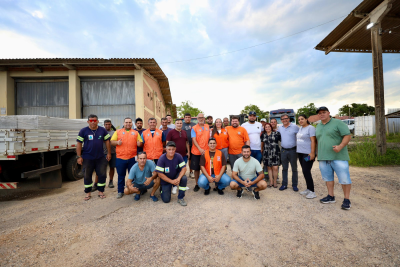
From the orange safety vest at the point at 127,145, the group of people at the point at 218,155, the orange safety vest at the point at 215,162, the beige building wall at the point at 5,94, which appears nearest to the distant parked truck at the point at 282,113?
the group of people at the point at 218,155

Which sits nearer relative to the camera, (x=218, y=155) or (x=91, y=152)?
(x=91, y=152)

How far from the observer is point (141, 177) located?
392cm

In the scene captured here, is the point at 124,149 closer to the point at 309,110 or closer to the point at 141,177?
the point at 141,177

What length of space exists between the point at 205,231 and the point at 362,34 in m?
11.8

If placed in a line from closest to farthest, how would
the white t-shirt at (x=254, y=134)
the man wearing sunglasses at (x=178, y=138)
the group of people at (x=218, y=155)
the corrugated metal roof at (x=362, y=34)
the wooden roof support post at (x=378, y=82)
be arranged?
the group of people at (x=218, y=155) < the man wearing sunglasses at (x=178, y=138) < the white t-shirt at (x=254, y=134) < the wooden roof support post at (x=378, y=82) < the corrugated metal roof at (x=362, y=34)

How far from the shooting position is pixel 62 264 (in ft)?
6.72

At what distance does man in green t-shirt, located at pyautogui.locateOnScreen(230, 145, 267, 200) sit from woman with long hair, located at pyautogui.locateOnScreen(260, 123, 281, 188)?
0.85 m

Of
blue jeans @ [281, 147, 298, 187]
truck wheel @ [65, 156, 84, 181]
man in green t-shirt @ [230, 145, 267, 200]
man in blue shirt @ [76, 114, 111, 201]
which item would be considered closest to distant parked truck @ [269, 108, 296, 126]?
blue jeans @ [281, 147, 298, 187]

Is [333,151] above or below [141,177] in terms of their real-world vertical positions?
above

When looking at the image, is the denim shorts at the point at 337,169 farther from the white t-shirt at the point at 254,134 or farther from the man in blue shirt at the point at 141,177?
the man in blue shirt at the point at 141,177

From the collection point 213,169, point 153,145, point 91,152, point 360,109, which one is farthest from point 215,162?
point 360,109

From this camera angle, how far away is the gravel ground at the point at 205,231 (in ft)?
6.93

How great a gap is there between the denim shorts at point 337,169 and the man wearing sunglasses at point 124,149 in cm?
411

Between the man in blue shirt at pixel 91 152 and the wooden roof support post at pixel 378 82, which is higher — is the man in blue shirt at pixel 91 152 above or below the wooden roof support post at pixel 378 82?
below
